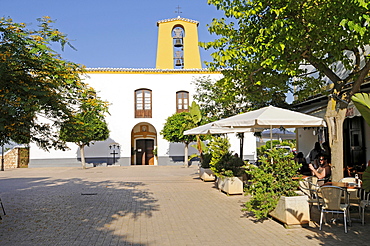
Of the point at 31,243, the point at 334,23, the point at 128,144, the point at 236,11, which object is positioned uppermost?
the point at 236,11

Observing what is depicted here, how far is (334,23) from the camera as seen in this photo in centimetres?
729

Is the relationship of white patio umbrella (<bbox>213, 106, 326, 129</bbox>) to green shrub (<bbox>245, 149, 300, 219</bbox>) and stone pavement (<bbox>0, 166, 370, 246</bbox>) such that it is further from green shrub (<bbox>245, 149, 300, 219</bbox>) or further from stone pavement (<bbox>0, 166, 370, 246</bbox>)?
stone pavement (<bbox>0, 166, 370, 246</bbox>)

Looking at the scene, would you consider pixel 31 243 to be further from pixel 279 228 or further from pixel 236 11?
pixel 236 11

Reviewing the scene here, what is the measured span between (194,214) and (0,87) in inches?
186

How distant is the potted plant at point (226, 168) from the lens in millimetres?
10852

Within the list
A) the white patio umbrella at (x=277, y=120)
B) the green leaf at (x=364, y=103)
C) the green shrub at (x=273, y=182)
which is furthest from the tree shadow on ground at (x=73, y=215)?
the green leaf at (x=364, y=103)

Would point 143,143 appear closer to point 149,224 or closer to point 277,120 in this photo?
point 277,120

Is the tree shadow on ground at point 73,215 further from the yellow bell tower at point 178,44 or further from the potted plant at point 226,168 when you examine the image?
the yellow bell tower at point 178,44

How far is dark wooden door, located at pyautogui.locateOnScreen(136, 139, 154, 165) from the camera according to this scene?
Result: 3231cm

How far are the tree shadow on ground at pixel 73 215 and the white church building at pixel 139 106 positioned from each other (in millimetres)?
17252

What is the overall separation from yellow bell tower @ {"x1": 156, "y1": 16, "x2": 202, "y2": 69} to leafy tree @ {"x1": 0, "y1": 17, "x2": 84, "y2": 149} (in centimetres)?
2500

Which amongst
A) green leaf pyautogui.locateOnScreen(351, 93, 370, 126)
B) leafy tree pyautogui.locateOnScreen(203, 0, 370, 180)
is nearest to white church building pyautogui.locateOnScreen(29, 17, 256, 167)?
leafy tree pyautogui.locateOnScreen(203, 0, 370, 180)

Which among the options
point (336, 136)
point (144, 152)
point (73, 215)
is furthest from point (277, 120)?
point (144, 152)

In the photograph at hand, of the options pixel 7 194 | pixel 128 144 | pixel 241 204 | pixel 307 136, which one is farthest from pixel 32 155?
pixel 241 204
